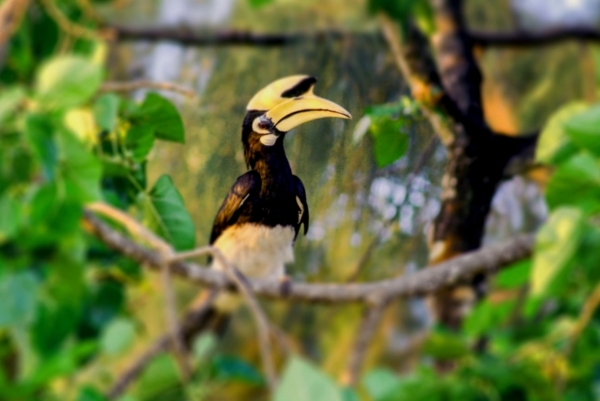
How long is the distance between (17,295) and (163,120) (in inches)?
13.8

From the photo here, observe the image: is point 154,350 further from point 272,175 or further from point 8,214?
point 272,175

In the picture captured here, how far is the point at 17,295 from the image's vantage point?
1.69ft

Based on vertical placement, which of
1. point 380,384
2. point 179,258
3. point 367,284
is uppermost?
point 179,258

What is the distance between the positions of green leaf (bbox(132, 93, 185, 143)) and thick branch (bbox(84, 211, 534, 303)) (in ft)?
0.38

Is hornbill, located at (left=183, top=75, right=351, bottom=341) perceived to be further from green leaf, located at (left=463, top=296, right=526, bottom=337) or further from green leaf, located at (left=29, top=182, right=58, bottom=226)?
green leaf, located at (left=463, top=296, right=526, bottom=337)

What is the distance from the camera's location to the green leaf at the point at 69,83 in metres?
0.40

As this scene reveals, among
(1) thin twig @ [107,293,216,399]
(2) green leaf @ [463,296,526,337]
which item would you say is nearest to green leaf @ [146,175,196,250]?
A: (2) green leaf @ [463,296,526,337]

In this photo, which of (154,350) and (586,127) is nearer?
(586,127)

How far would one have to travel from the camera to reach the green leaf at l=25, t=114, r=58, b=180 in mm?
348

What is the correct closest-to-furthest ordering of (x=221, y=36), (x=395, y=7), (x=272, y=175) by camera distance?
(x=272, y=175), (x=395, y=7), (x=221, y=36)

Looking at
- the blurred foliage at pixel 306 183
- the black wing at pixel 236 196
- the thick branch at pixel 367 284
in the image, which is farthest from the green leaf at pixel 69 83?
the black wing at pixel 236 196

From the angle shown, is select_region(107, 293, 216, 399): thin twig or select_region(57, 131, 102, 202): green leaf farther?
select_region(107, 293, 216, 399): thin twig


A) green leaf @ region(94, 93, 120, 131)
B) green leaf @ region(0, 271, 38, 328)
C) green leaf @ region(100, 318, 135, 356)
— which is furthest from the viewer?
green leaf @ region(100, 318, 135, 356)

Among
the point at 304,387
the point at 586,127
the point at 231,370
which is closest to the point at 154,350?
the point at 231,370
